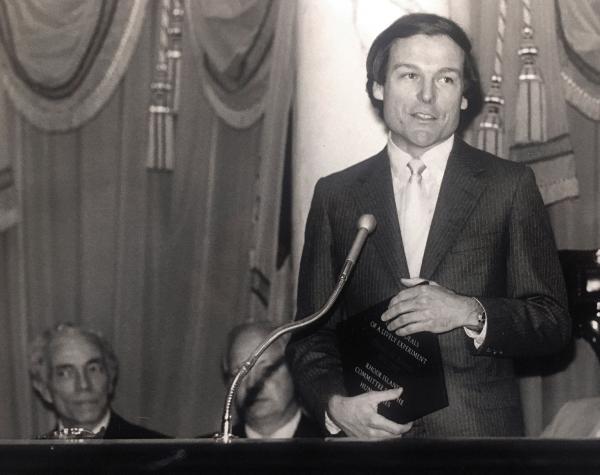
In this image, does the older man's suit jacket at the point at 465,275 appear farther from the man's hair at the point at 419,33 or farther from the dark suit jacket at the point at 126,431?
the dark suit jacket at the point at 126,431

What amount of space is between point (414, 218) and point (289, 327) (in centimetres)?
119

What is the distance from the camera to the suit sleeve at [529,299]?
397 centimetres

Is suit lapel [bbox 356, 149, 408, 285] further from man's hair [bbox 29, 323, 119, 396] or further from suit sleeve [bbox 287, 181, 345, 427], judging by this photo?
man's hair [bbox 29, 323, 119, 396]

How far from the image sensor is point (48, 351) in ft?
14.5

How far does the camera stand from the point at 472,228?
13.5ft

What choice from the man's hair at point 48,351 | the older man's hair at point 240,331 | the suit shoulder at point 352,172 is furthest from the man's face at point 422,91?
the man's hair at point 48,351

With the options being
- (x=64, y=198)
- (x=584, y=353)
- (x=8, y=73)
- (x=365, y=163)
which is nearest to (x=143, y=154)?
(x=64, y=198)

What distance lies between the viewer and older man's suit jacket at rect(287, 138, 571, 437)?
4012mm

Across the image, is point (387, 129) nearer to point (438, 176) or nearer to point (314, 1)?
point (438, 176)

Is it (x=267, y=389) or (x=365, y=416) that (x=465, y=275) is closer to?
(x=365, y=416)

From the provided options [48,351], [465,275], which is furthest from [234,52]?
[48,351]

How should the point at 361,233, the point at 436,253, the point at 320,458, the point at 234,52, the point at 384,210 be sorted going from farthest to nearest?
the point at 234,52, the point at 384,210, the point at 436,253, the point at 361,233, the point at 320,458

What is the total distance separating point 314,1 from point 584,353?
175 centimetres

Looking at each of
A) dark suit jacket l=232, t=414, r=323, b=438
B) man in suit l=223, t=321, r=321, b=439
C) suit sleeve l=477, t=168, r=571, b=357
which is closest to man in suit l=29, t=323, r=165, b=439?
man in suit l=223, t=321, r=321, b=439
